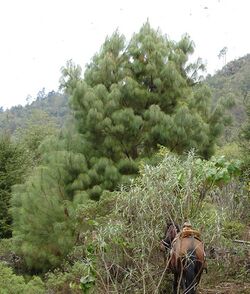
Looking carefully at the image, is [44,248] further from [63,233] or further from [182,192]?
[182,192]

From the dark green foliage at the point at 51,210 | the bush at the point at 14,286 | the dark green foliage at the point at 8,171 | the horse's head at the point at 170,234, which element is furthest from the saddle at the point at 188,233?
the dark green foliage at the point at 8,171

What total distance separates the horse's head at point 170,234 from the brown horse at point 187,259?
0.44ft

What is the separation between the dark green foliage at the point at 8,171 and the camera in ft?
42.5

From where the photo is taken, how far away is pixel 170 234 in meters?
4.60

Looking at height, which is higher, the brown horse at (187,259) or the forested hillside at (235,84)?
the forested hillside at (235,84)

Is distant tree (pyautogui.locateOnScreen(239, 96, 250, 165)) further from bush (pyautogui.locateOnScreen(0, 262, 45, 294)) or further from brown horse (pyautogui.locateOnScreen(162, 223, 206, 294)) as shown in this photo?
brown horse (pyautogui.locateOnScreen(162, 223, 206, 294))

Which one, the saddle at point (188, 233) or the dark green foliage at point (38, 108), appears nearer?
the saddle at point (188, 233)

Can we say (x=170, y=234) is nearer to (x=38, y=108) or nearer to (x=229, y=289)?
(x=229, y=289)

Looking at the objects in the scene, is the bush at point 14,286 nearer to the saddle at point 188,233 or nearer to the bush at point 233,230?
the saddle at point 188,233

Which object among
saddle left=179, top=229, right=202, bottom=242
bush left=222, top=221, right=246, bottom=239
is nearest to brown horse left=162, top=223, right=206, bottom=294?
saddle left=179, top=229, right=202, bottom=242

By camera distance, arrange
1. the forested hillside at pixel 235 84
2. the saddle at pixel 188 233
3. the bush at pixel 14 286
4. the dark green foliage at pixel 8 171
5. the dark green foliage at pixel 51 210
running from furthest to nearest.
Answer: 1. the forested hillside at pixel 235 84
2. the dark green foliage at pixel 8 171
3. the dark green foliage at pixel 51 210
4. the bush at pixel 14 286
5. the saddle at pixel 188 233

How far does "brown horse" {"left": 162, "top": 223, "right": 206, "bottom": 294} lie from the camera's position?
4.29 m

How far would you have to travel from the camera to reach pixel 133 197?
473cm

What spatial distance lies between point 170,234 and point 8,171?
1010 centimetres
